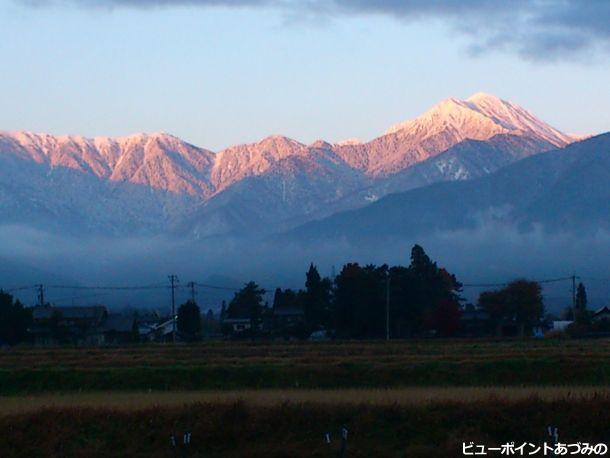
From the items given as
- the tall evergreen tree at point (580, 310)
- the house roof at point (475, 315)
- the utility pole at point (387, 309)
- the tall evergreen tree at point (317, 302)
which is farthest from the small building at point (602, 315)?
the tall evergreen tree at point (317, 302)

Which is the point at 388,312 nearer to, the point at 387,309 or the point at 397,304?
the point at 387,309

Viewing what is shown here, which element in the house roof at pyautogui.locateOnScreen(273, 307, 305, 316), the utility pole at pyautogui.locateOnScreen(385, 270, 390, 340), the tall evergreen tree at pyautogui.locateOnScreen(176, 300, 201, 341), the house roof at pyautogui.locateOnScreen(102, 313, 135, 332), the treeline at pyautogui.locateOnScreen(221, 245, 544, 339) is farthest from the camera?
the house roof at pyautogui.locateOnScreen(273, 307, 305, 316)

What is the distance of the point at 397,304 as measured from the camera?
3054 inches

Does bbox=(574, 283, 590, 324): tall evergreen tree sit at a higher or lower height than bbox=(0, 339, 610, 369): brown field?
higher

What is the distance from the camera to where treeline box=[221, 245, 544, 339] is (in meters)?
77.1

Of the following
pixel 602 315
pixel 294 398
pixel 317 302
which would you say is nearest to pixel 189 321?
pixel 317 302

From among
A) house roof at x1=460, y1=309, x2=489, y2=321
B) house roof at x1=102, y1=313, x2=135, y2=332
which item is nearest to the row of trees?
house roof at x1=460, y1=309, x2=489, y2=321

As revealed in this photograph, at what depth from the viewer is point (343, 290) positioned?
77562 mm

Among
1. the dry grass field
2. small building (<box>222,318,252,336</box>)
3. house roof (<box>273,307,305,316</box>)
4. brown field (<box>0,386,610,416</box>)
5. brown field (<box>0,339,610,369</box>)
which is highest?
house roof (<box>273,307,305,316</box>)

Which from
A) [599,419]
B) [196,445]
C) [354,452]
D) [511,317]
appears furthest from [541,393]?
[511,317]

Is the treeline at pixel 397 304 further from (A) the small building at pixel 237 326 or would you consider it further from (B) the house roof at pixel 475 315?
(A) the small building at pixel 237 326

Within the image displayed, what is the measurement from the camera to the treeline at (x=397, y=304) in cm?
7712

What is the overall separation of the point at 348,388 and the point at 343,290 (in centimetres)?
4358

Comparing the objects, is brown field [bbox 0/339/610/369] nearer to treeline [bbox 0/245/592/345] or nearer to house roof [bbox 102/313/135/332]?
treeline [bbox 0/245/592/345]
